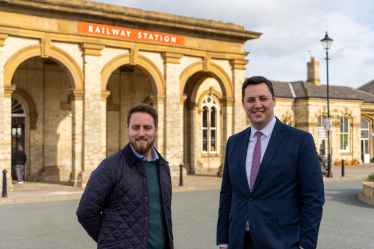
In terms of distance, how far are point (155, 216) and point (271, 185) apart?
91 cm

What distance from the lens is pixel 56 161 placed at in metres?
20.3

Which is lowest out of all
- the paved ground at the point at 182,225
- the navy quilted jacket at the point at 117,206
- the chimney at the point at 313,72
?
the paved ground at the point at 182,225

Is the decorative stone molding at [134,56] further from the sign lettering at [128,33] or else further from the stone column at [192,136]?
the stone column at [192,136]

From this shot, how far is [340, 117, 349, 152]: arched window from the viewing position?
33.4m

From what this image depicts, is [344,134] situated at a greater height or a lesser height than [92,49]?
lesser

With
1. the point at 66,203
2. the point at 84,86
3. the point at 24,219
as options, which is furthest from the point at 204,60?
the point at 24,219

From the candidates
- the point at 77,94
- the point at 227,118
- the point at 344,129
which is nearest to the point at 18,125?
the point at 77,94

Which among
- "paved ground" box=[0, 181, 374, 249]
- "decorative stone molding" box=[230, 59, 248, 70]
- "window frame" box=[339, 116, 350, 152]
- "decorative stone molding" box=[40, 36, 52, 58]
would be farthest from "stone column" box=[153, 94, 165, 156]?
"window frame" box=[339, 116, 350, 152]

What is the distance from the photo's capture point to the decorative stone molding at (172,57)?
64.4ft

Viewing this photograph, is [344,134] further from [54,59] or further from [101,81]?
[54,59]

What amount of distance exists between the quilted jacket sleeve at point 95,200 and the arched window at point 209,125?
21693 millimetres

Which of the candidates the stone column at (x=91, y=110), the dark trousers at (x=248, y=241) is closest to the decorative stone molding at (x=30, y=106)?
the stone column at (x=91, y=110)

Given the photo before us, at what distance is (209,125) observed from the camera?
24938mm

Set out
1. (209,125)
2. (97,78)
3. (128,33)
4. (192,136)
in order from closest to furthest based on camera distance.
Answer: (97,78), (128,33), (192,136), (209,125)
